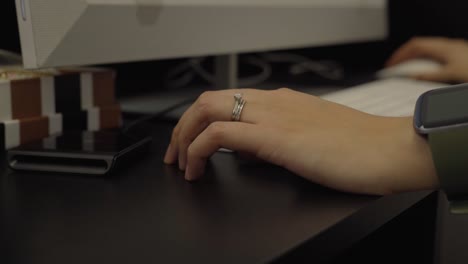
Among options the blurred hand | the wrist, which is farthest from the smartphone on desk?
the blurred hand

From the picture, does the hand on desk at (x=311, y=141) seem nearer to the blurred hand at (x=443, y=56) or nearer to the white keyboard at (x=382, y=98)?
the white keyboard at (x=382, y=98)

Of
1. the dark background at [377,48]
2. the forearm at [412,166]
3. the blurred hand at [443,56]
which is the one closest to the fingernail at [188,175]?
the forearm at [412,166]

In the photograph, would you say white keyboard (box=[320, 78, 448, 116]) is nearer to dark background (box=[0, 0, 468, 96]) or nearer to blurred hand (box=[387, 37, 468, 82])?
blurred hand (box=[387, 37, 468, 82])

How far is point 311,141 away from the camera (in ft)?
1.59

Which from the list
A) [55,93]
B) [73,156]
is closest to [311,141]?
[73,156]

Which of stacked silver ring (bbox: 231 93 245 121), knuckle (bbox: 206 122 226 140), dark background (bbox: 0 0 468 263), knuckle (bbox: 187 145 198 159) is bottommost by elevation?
dark background (bbox: 0 0 468 263)

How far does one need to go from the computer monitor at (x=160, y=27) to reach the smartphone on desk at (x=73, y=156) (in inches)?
3.4

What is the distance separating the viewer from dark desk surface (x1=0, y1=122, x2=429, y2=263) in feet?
1.15

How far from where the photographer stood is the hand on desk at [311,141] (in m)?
0.47

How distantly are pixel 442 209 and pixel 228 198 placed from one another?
305 millimetres

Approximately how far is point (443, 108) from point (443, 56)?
80 centimetres

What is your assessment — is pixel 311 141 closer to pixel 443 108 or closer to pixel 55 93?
pixel 443 108

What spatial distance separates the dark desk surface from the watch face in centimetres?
7

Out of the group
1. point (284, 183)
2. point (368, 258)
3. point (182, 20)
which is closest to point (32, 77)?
point (182, 20)
